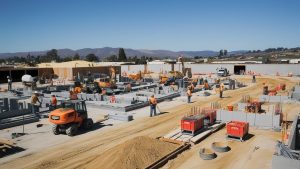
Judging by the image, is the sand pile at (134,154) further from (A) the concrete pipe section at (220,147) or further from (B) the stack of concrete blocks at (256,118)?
(B) the stack of concrete blocks at (256,118)

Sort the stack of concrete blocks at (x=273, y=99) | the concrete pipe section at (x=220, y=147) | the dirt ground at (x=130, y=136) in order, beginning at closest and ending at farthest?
the dirt ground at (x=130, y=136) < the concrete pipe section at (x=220, y=147) < the stack of concrete blocks at (x=273, y=99)

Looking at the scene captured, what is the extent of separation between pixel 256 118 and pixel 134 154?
903cm

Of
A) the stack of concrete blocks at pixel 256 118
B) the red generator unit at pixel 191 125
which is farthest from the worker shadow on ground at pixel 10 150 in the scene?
the stack of concrete blocks at pixel 256 118

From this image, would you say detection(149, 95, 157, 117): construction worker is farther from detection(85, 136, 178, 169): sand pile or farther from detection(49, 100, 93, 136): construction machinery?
detection(85, 136, 178, 169): sand pile

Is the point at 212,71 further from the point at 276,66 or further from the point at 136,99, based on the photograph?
the point at 136,99

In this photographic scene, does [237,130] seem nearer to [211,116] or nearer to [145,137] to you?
[211,116]

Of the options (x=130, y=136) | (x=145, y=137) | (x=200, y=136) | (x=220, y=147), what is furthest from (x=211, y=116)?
(x=145, y=137)

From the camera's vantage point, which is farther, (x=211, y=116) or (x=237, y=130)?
(x=211, y=116)

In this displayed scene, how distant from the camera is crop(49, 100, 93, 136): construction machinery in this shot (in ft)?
51.7

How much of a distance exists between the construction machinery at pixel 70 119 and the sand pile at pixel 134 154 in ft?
12.1

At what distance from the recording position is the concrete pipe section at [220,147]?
13.6 meters

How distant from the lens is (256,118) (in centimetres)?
1780

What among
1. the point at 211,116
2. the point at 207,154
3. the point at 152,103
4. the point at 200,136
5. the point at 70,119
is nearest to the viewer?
the point at 207,154

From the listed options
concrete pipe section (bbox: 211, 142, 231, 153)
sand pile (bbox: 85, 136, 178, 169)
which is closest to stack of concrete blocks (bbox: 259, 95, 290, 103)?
concrete pipe section (bbox: 211, 142, 231, 153)
